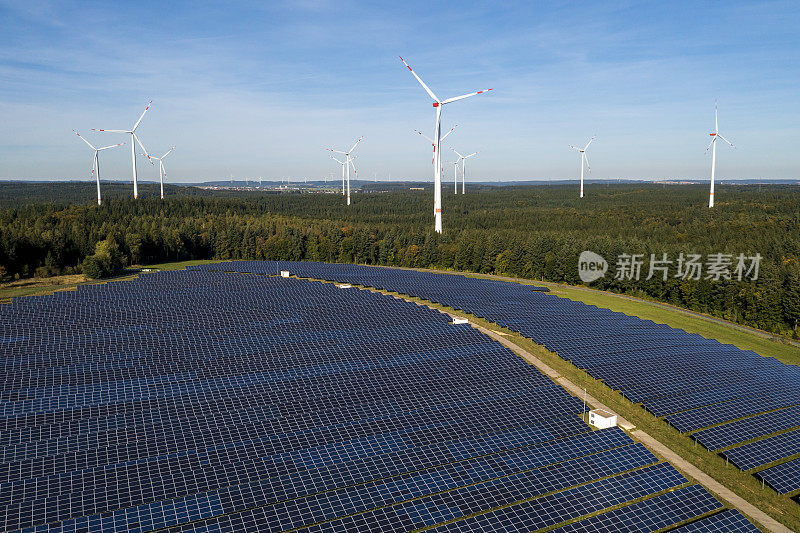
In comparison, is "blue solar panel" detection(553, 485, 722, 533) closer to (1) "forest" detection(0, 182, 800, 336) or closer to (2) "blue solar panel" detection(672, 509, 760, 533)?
(2) "blue solar panel" detection(672, 509, 760, 533)

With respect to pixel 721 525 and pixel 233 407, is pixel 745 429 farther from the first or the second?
pixel 233 407

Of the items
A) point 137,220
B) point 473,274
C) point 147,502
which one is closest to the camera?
point 147,502

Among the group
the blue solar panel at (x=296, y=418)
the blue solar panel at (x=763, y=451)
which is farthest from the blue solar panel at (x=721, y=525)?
the blue solar panel at (x=763, y=451)

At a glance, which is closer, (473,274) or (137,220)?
(473,274)

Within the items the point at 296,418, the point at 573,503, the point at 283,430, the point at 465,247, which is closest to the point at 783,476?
the point at 573,503

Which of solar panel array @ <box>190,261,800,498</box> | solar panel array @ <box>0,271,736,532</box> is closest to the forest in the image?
solar panel array @ <box>190,261,800,498</box>

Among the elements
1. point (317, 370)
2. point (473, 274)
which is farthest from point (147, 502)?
point (473, 274)

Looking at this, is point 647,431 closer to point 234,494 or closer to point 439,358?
point 439,358

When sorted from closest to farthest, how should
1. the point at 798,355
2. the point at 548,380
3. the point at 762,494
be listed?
1. the point at 762,494
2. the point at 548,380
3. the point at 798,355

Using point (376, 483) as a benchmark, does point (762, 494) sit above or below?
below

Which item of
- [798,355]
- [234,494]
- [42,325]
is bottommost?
[798,355]
